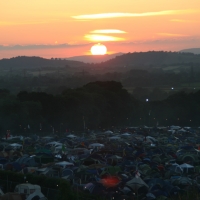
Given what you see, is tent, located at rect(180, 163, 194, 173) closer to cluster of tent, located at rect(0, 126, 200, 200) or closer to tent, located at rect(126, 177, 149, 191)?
cluster of tent, located at rect(0, 126, 200, 200)

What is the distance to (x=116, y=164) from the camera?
87.6 feet

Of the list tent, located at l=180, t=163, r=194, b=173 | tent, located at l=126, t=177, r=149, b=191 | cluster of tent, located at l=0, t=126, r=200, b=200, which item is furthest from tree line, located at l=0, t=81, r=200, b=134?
tent, located at l=126, t=177, r=149, b=191

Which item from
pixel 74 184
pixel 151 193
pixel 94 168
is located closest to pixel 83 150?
pixel 94 168

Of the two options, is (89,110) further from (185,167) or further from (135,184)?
(135,184)

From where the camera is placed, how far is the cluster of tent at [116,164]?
824 inches

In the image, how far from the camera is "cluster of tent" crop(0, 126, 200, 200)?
2092 centimetres

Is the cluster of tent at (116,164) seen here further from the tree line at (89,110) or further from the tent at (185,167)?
the tree line at (89,110)

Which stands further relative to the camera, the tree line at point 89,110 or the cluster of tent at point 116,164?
the tree line at point 89,110

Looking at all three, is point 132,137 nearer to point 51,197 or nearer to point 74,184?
point 74,184

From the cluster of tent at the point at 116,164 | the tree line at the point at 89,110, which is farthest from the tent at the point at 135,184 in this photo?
the tree line at the point at 89,110

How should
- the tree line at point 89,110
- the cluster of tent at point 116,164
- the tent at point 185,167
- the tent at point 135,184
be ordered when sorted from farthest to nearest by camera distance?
the tree line at point 89,110
the tent at point 185,167
the cluster of tent at point 116,164
the tent at point 135,184

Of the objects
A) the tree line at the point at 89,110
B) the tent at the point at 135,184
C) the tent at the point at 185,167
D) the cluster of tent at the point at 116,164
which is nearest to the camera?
the tent at the point at 135,184

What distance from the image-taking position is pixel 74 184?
21891 mm

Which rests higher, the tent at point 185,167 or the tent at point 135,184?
the tent at point 135,184
